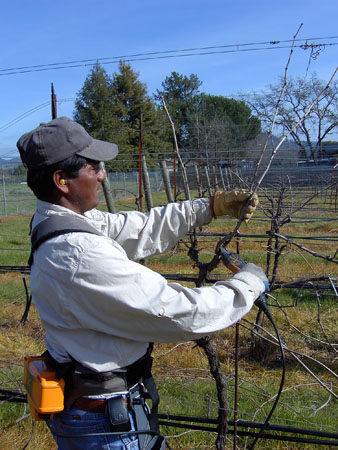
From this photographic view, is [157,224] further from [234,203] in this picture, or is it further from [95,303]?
[95,303]

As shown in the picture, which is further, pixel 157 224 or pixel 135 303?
pixel 157 224

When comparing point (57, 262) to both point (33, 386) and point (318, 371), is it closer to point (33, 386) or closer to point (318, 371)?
point (33, 386)

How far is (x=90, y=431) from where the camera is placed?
4.94ft

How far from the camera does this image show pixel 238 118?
117 ft

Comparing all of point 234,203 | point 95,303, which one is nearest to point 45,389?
point 95,303

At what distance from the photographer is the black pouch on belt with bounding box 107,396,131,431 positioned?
1462 mm

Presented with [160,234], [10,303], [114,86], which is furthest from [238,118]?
[160,234]

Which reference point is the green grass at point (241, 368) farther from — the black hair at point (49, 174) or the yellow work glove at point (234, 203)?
the black hair at point (49, 174)

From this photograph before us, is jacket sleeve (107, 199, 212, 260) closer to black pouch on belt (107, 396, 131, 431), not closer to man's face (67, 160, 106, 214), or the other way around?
man's face (67, 160, 106, 214)

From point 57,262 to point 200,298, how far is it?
0.47 meters

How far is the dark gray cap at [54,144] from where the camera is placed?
4.86ft

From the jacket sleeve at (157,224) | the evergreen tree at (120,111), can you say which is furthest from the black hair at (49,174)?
the evergreen tree at (120,111)

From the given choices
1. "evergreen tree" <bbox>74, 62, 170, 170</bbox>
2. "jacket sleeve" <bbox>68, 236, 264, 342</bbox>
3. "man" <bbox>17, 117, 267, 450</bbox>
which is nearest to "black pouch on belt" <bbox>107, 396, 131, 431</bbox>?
"man" <bbox>17, 117, 267, 450</bbox>

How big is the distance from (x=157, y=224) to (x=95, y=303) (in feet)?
2.91
